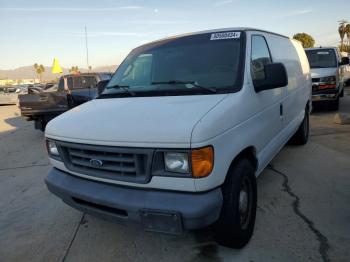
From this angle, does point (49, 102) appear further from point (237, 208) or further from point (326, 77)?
point (326, 77)

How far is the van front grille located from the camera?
8.42 feet

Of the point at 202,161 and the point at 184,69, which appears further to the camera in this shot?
the point at 184,69

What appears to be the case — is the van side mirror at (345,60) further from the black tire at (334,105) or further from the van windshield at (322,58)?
the black tire at (334,105)

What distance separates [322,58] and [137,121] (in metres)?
9.56

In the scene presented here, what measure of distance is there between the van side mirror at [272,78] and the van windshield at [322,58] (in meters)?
8.00

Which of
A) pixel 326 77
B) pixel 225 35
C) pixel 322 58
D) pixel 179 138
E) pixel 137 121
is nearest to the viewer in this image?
pixel 179 138

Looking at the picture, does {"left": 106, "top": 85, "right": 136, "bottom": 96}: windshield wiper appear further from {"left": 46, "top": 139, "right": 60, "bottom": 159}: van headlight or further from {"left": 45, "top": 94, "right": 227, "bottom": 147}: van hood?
{"left": 46, "top": 139, "right": 60, "bottom": 159}: van headlight

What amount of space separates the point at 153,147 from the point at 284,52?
334 centimetres

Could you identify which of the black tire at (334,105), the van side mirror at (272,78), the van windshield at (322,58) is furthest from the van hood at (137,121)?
the van windshield at (322,58)

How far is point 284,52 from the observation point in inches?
197

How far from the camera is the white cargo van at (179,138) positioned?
2469 mm

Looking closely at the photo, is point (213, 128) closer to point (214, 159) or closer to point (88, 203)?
point (214, 159)

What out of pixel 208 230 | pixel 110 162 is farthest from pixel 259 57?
pixel 110 162

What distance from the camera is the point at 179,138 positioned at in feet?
7.88
